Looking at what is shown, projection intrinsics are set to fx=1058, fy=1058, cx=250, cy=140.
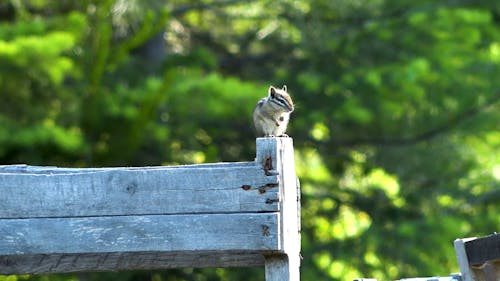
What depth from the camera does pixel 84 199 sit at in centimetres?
325

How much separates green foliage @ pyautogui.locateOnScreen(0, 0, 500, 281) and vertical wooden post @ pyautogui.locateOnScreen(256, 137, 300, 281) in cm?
571

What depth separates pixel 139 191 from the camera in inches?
127

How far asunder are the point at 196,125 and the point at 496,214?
370 centimetres

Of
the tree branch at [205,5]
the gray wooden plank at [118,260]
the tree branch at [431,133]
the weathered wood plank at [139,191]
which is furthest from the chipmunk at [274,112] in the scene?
the tree branch at [205,5]

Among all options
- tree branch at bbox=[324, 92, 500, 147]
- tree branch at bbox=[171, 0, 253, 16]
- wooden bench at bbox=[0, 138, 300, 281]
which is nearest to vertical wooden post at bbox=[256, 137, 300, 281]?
wooden bench at bbox=[0, 138, 300, 281]

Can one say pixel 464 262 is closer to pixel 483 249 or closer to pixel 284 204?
pixel 483 249

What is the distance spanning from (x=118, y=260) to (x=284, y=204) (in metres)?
0.57

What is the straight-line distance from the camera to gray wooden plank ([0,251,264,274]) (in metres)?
A: 3.29

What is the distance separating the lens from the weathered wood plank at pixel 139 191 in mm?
3193

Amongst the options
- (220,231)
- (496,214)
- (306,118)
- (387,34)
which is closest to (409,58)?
(387,34)

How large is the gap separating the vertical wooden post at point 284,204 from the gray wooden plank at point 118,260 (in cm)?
8

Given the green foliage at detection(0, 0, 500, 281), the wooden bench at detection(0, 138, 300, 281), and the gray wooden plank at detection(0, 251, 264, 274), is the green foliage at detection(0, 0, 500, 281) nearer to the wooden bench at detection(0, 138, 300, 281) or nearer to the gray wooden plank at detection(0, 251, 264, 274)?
the gray wooden plank at detection(0, 251, 264, 274)

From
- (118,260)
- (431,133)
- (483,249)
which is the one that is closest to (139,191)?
(118,260)

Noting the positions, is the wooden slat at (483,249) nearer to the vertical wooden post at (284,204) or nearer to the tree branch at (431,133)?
the vertical wooden post at (284,204)
